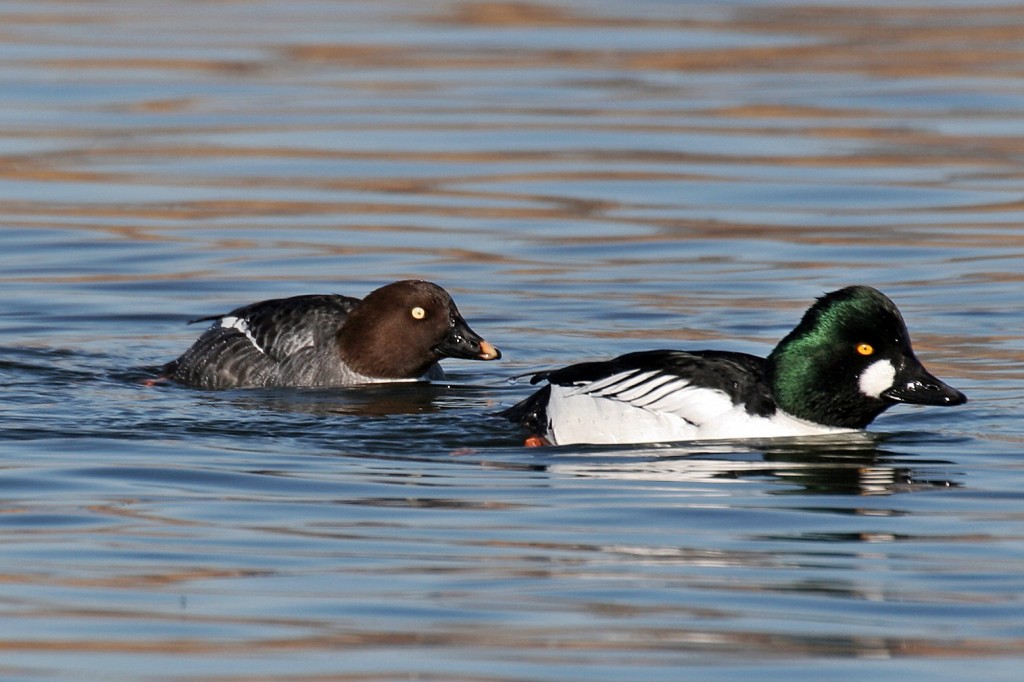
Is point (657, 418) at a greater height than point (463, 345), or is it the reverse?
point (463, 345)

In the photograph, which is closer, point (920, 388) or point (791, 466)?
point (791, 466)

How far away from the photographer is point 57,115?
21.1 m

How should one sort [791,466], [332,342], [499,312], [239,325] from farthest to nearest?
[499,312] → [332,342] → [239,325] → [791,466]

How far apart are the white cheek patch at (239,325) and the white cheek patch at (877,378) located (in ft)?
12.9

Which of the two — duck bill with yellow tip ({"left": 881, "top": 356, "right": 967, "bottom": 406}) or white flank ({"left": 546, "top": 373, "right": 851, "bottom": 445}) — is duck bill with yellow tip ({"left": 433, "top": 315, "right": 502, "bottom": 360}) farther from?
duck bill with yellow tip ({"left": 881, "top": 356, "right": 967, "bottom": 406})

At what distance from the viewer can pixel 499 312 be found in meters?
14.4

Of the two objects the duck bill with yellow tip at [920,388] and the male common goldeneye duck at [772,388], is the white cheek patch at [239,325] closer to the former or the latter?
the male common goldeneye duck at [772,388]

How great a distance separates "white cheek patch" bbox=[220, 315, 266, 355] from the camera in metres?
12.5

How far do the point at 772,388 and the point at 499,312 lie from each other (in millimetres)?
4337

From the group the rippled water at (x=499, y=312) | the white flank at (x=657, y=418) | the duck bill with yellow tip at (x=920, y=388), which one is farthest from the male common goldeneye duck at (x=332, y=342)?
the duck bill with yellow tip at (x=920, y=388)

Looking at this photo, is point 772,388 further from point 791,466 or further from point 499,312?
point 499,312

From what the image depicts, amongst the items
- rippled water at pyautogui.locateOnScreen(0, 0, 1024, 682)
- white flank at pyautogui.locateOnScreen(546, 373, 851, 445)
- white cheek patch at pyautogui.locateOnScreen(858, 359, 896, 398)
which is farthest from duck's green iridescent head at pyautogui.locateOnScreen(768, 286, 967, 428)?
rippled water at pyautogui.locateOnScreen(0, 0, 1024, 682)

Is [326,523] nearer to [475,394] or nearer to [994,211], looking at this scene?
[475,394]

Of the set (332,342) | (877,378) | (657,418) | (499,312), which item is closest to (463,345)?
(332,342)
